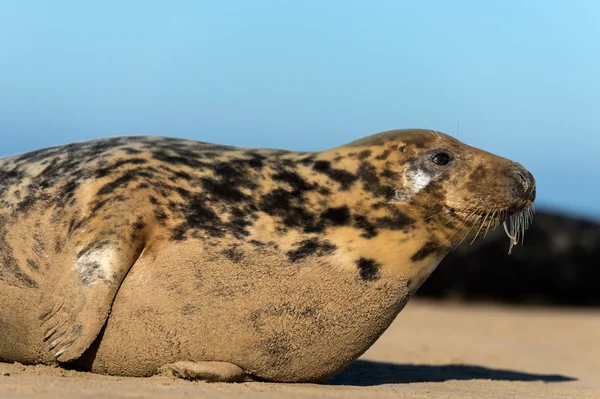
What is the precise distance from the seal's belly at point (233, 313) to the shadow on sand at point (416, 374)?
0.68 m

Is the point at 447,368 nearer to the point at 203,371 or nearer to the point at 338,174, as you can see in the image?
the point at 338,174

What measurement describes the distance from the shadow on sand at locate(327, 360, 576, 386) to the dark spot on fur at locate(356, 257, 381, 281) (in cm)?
87

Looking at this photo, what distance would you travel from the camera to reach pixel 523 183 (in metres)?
5.77

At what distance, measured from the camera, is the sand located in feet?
15.9

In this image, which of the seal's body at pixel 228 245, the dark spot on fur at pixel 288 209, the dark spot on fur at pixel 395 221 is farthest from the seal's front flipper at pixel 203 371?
the dark spot on fur at pixel 395 221

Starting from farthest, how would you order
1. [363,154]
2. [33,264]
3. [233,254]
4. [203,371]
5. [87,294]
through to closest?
1. [363,154]
2. [33,264]
3. [233,254]
4. [203,371]
5. [87,294]

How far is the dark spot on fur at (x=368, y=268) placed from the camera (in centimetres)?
552

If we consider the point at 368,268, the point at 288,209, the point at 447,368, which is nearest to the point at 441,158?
the point at 368,268

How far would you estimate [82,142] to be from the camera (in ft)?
20.2

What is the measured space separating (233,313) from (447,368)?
3.33 meters

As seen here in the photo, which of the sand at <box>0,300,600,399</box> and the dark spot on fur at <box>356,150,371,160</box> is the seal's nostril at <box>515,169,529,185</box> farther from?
the sand at <box>0,300,600,399</box>

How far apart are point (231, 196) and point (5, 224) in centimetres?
136

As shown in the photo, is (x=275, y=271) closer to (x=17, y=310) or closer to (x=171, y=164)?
(x=171, y=164)

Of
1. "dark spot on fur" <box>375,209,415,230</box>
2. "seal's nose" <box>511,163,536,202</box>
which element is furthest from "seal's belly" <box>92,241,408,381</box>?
"seal's nose" <box>511,163,536,202</box>
